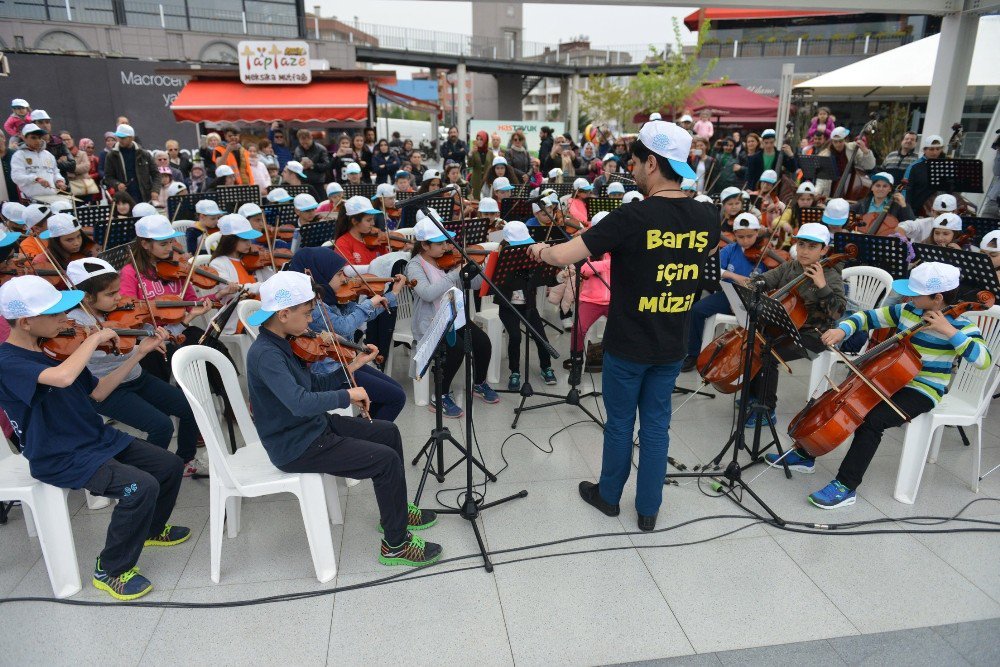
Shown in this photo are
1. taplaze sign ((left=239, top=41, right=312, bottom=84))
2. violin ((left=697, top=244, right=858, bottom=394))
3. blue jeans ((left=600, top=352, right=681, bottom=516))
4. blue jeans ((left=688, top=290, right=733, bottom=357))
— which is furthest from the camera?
taplaze sign ((left=239, top=41, right=312, bottom=84))

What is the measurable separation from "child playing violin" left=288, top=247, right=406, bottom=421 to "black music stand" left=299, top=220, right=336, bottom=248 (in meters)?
1.38

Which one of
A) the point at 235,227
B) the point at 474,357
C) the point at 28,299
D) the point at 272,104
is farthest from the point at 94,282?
the point at 272,104

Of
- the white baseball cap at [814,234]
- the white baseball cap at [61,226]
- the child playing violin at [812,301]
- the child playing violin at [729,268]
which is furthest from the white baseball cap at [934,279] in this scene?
the white baseball cap at [61,226]

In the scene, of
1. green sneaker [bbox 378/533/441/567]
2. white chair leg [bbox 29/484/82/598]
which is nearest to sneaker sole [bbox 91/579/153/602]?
white chair leg [bbox 29/484/82/598]

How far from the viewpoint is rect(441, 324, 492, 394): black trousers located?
4.41 metres

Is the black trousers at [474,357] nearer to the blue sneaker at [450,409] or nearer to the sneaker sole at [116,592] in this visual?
the blue sneaker at [450,409]

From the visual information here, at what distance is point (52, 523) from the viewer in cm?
265

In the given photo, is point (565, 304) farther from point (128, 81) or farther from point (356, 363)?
point (128, 81)

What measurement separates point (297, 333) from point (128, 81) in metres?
16.9

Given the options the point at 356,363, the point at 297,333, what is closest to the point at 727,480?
the point at 356,363

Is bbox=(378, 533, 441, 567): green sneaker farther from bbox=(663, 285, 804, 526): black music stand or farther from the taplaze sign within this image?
the taplaze sign

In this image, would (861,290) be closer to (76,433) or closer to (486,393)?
(486,393)

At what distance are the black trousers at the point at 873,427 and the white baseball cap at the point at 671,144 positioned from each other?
179cm

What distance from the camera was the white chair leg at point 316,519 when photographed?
275cm
